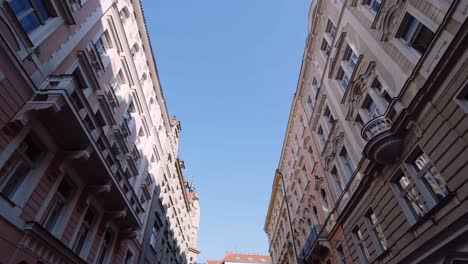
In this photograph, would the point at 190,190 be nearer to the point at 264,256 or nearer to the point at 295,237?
the point at 295,237

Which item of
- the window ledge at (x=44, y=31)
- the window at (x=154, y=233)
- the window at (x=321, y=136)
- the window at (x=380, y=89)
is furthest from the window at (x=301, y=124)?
the window ledge at (x=44, y=31)

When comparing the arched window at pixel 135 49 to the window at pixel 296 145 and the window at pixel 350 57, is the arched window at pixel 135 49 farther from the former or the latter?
the window at pixel 296 145

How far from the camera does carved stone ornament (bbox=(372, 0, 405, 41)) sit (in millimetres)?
12762

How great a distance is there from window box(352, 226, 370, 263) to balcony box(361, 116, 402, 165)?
539 cm

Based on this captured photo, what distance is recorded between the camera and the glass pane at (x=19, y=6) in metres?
9.93

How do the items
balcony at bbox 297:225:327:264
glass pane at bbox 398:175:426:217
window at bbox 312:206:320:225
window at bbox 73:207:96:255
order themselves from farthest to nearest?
1. window at bbox 312:206:320:225
2. balcony at bbox 297:225:327:264
3. window at bbox 73:207:96:255
4. glass pane at bbox 398:175:426:217

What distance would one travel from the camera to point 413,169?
37.2ft

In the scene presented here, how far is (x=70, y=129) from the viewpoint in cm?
1107

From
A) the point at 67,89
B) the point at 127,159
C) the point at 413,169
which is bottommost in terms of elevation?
the point at 413,169

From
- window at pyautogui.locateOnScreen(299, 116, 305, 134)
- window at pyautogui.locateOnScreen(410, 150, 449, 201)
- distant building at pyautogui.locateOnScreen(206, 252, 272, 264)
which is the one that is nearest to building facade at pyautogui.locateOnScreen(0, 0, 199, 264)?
window at pyautogui.locateOnScreen(410, 150, 449, 201)

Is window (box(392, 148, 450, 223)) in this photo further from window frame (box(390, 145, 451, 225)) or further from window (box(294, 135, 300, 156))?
window (box(294, 135, 300, 156))

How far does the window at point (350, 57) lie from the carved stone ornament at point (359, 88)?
2.08 m

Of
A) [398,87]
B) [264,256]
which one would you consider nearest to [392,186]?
[398,87]

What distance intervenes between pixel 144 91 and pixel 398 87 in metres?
18.5
